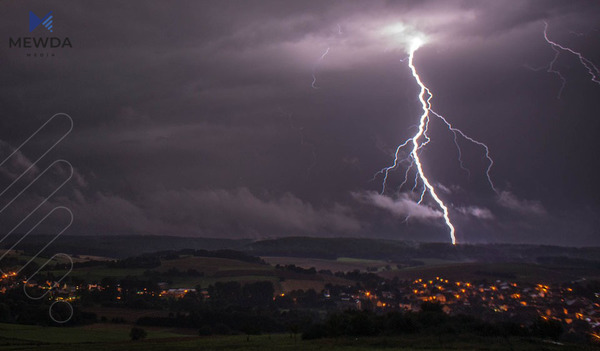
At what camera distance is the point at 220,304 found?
96.4 meters

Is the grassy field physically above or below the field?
below

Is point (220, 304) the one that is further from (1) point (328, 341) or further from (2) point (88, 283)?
(1) point (328, 341)

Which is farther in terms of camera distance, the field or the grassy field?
the field

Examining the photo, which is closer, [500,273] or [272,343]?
[272,343]

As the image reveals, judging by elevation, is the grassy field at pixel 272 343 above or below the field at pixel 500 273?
below

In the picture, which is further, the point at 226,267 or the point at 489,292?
the point at 226,267

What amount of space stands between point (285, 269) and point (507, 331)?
3749 inches

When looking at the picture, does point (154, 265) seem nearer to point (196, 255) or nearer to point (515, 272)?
point (196, 255)

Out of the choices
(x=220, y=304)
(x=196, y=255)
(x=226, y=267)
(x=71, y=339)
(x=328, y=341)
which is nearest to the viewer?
(x=328, y=341)

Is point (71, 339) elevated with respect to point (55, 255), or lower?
lower

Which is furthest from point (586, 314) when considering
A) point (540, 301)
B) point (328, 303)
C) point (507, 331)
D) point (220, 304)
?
point (220, 304)

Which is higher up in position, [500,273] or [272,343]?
[500,273]

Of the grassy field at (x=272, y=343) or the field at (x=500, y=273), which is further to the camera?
the field at (x=500, y=273)

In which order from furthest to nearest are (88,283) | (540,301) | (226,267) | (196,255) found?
(196,255) < (226,267) < (88,283) < (540,301)
